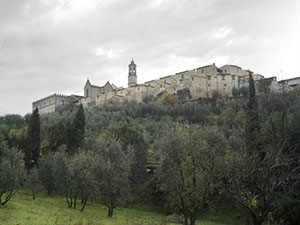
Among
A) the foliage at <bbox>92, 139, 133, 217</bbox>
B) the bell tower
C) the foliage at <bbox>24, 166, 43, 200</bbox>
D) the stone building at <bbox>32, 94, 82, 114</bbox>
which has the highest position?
the bell tower

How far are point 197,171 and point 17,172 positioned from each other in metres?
14.2

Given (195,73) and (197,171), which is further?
(195,73)

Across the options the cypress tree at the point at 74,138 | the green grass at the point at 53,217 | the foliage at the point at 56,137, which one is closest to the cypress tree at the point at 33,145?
the foliage at the point at 56,137

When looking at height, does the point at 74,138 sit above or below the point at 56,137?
below

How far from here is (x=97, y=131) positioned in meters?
60.9

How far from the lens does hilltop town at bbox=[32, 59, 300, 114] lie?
88.1 m

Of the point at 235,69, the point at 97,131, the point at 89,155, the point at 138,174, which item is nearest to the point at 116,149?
the point at 89,155

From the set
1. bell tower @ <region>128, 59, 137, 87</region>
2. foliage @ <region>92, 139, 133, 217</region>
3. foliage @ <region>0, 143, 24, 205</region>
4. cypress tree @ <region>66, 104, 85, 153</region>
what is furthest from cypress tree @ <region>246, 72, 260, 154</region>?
bell tower @ <region>128, 59, 137, 87</region>

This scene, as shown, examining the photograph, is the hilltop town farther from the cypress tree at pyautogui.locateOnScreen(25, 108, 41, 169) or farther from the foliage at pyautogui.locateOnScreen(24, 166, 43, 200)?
the foliage at pyautogui.locateOnScreen(24, 166, 43, 200)

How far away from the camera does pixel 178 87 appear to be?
91.8m

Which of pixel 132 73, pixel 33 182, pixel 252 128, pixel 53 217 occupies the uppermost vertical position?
pixel 132 73

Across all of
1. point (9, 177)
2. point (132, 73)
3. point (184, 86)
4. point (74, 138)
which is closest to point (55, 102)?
point (132, 73)

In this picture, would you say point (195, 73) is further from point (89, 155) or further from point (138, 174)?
point (89, 155)

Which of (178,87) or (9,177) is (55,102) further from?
(9,177)
